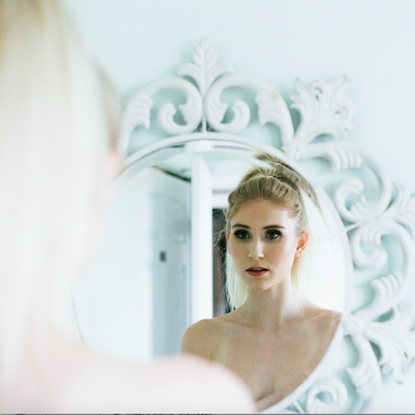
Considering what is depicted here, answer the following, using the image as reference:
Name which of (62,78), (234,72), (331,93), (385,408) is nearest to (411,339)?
(385,408)

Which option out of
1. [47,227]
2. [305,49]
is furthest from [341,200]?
[47,227]

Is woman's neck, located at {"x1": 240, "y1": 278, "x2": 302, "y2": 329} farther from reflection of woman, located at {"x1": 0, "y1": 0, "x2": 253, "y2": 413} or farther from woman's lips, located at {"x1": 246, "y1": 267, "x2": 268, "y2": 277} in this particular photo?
reflection of woman, located at {"x1": 0, "y1": 0, "x2": 253, "y2": 413}

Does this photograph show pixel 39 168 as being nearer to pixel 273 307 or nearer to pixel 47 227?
pixel 47 227

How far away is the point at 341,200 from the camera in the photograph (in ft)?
2.43

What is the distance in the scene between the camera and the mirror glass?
75 cm

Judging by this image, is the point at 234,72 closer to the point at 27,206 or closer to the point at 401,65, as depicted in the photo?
the point at 401,65

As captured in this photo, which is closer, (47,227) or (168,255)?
(47,227)

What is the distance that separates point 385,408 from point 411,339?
0.12 m

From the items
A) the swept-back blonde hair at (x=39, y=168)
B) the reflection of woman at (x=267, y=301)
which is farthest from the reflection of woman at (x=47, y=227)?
the reflection of woman at (x=267, y=301)

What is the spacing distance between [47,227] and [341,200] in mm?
494

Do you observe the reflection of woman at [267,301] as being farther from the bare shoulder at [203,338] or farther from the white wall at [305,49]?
the white wall at [305,49]

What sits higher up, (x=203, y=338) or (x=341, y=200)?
(x=341, y=200)

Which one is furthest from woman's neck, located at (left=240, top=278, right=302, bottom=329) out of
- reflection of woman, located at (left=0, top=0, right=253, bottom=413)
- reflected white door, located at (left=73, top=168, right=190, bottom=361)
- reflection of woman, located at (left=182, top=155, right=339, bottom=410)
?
reflection of woman, located at (left=0, top=0, right=253, bottom=413)

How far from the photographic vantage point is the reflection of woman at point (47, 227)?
374 mm
